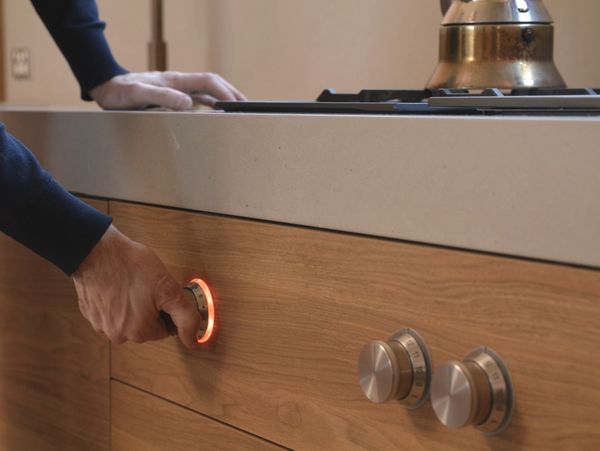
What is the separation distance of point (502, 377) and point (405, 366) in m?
0.07

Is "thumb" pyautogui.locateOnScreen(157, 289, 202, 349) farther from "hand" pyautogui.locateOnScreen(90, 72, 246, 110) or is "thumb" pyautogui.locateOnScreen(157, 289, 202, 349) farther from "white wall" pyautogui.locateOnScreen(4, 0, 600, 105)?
"white wall" pyautogui.locateOnScreen(4, 0, 600, 105)

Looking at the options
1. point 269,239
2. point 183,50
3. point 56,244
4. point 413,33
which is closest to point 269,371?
point 269,239

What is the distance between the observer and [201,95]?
1.21 meters

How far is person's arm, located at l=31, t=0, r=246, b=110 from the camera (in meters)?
1.16

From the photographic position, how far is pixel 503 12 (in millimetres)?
933

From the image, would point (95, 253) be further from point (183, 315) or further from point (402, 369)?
point (402, 369)

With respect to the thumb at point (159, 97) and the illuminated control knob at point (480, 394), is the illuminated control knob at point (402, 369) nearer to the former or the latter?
the illuminated control knob at point (480, 394)

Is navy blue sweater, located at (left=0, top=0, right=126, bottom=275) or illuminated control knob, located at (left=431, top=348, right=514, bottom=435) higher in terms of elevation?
navy blue sweater, located at (left=0, top=0, right=126, bottom=275)

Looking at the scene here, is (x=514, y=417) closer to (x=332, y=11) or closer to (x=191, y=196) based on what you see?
(x=191, y=196)

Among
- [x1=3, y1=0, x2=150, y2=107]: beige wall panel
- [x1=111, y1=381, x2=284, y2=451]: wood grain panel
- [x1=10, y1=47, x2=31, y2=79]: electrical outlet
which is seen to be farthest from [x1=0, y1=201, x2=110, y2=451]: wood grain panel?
[x1=10, y1=47, x2=31, y2=79]: electrical outlet

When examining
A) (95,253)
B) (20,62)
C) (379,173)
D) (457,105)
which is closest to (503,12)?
(457,105)

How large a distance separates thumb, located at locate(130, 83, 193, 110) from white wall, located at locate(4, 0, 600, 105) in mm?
368

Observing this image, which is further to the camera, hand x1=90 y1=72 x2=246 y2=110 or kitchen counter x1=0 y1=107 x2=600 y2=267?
hand x1=90 y1=72 x2=246 y2=110

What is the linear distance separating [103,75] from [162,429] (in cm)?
52
